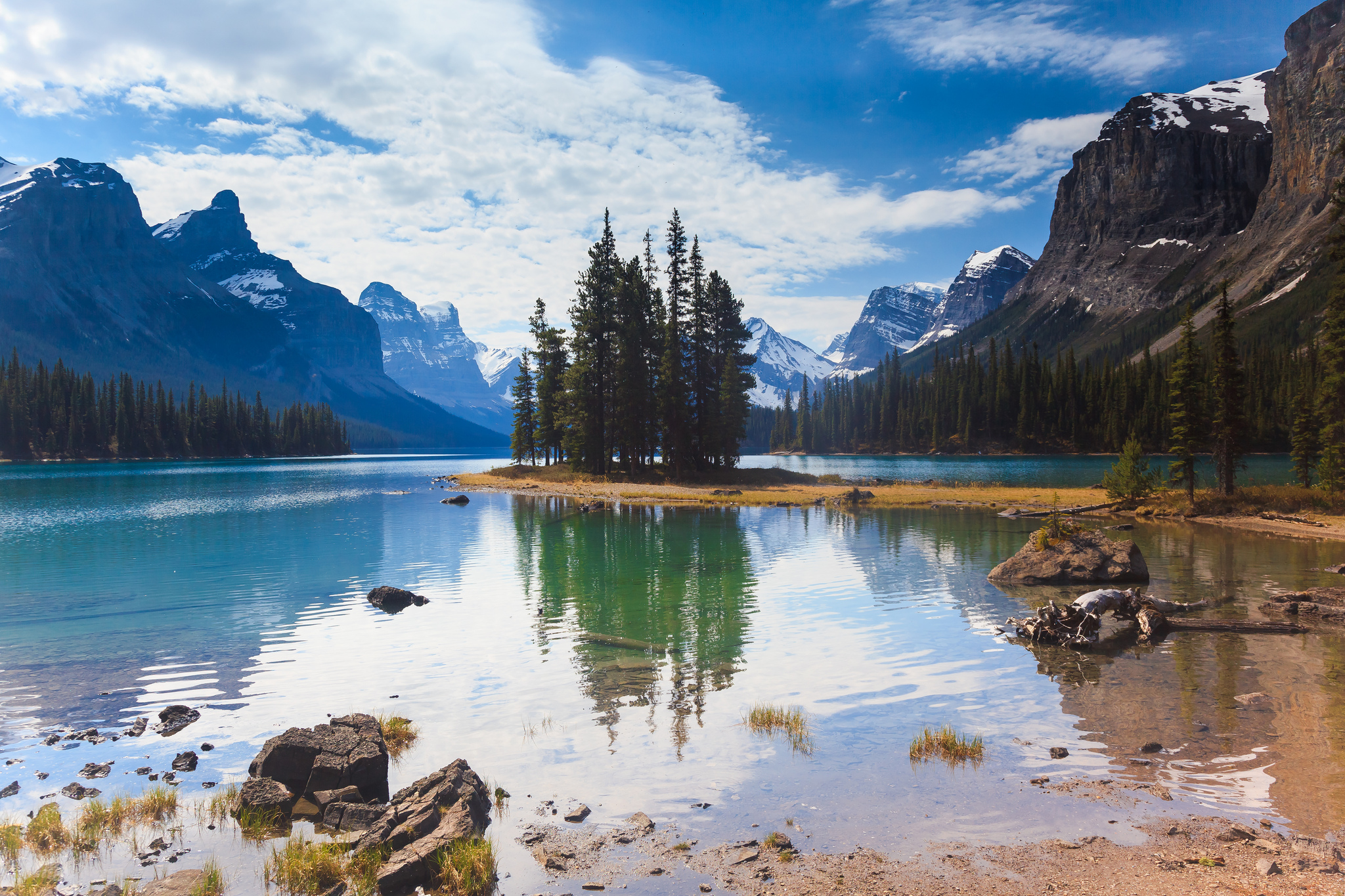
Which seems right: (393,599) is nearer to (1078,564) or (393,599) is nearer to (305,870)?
(305,870)

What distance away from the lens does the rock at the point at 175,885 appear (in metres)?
7.12

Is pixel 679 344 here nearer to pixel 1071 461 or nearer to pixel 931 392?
pixel 1071 461

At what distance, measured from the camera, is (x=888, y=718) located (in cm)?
1227

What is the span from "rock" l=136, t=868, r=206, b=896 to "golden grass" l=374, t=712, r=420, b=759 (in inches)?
131

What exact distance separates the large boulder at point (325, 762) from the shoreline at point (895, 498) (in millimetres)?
43792

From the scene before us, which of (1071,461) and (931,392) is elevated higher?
(931,392)

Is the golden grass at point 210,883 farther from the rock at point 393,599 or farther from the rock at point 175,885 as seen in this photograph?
the rock at point 393,599

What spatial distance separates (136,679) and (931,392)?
19514cm

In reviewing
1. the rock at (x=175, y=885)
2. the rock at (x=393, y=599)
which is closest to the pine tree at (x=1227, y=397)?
the rock at (x=393, y=599)

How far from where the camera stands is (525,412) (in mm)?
100875

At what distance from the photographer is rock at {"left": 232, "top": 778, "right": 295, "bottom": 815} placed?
9086 mm

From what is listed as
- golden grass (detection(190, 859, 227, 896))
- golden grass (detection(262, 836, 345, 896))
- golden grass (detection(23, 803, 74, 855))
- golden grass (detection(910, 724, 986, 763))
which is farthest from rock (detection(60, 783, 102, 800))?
golden grass (detection(910, 724, 986, 763))

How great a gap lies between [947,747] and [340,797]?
8762 millimetres

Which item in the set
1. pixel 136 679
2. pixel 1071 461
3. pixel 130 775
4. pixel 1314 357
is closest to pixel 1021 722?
pixel 130 775
